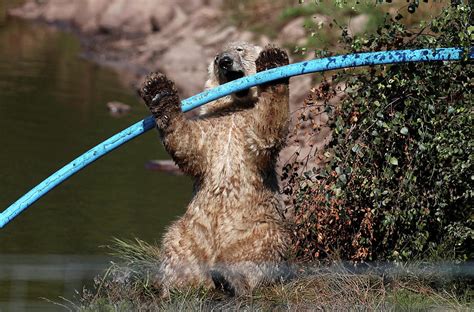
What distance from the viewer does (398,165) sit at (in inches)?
268

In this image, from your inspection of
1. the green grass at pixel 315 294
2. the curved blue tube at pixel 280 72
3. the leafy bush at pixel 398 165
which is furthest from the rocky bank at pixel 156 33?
the curved blue tube at pixel 280 72

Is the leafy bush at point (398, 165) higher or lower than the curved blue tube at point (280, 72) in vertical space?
lower

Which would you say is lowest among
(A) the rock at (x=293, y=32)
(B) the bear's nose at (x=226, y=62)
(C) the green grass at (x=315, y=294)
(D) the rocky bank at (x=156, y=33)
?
(C) the green grass at (x=315, y=294)

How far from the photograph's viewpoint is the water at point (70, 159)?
10.8m

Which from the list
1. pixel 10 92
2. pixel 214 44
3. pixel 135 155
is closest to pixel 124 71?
pixel 214 44

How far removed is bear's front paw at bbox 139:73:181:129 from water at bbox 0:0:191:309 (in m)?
2.69

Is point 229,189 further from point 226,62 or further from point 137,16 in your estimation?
point 137,16

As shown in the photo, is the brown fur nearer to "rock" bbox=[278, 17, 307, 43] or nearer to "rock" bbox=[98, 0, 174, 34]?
"rock" bbox=[278, 17, 307, 43]

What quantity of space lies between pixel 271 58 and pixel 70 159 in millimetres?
7043

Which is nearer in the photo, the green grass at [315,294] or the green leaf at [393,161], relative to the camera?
the green grass at [315,294]

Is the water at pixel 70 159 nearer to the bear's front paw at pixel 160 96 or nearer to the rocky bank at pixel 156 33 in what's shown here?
the rocky bank at pixel 156 33

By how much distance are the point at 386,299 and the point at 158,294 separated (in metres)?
1.34

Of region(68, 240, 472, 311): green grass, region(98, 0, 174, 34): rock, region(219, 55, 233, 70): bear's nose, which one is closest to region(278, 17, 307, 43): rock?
region(98, 0, 174, 34): rock

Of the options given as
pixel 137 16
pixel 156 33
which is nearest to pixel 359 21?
pixel 156 33
